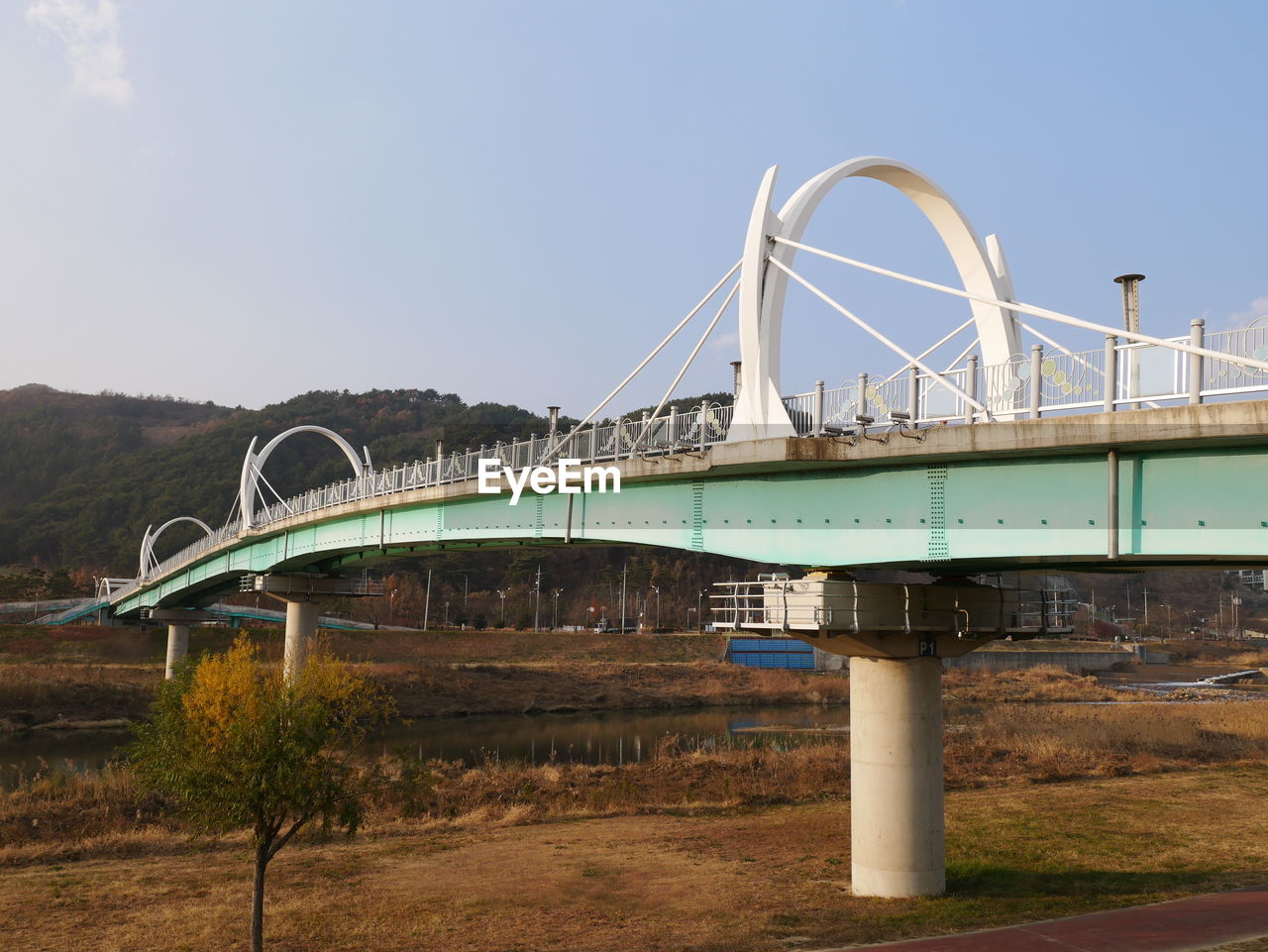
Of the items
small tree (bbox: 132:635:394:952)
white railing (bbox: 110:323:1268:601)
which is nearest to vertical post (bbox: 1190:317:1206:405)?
white railing (bbox: 110:323:1268:601)

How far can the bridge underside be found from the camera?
13055 millimetres

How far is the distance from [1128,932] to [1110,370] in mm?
7729

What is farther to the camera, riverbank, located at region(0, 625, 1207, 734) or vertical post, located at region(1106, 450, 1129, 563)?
riverbank, located at region(0, 625, 1207, 734)

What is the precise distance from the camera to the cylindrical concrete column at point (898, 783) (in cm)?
1706

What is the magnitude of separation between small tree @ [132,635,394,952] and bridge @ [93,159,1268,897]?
7.15 m

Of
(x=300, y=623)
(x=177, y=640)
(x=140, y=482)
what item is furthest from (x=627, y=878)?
(x=140, y=482)

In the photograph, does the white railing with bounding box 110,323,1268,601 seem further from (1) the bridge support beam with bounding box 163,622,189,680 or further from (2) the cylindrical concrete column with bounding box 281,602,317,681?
(1) the bridge support beam with bounding box 163,622,189,680

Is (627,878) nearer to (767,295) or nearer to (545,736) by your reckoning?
(767,295)

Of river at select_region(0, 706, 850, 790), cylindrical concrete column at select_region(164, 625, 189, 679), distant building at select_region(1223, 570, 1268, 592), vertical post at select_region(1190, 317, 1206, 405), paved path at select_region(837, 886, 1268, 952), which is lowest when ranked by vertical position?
river at select_region(0, 706, 850, 790)

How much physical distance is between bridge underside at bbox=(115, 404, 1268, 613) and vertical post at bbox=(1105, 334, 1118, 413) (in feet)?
2.06

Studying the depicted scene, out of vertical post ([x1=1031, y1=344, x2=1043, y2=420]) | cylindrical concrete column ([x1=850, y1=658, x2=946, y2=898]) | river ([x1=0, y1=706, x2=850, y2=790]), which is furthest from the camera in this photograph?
river ([x1=0, y1=706, x2=850, y2=790])

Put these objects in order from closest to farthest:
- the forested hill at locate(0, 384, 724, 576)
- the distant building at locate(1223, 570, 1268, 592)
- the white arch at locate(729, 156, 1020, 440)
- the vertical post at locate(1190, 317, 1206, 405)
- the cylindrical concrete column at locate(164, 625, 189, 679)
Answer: the vertical post at locate(1190, 317, 1206, 405), the white arch at locate(729, 156, 1020, 440), the cylindrical concrete column at locate(164, 625, 189, 679), the forested hill at locate(0, 384, 724, 576), the distant building at locate(1223, 570, 1268, 592)

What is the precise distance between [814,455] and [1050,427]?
3.94 m

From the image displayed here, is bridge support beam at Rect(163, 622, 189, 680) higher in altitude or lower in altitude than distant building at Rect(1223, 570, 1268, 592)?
lower
